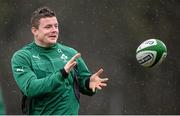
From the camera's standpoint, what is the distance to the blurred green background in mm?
7680

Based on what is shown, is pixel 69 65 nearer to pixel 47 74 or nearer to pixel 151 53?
pixel 47 74

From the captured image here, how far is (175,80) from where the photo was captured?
7695 millimetres

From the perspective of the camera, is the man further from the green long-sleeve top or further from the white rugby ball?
the white rugby ball

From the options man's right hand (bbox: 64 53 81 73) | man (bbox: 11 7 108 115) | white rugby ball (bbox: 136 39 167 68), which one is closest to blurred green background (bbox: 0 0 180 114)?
white rugby ball (bbox: 136 39 167 68)

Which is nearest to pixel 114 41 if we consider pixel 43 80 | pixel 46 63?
pixel 46 63

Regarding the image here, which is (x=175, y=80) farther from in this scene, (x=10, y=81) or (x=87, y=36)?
(x=10, y=81)

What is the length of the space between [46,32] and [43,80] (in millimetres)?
397

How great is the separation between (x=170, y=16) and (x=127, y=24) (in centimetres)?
56

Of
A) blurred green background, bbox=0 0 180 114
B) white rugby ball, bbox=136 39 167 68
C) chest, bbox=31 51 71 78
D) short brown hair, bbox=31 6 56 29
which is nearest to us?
chest, bbox=31 51 71 78

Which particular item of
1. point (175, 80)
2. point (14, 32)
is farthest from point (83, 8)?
point (175, 80)

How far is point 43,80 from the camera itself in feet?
13.4

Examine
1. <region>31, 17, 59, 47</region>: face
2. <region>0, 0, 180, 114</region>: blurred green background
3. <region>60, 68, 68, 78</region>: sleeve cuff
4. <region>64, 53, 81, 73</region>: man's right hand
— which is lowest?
<region>0, 0, 180, 114</region>: blurred green background

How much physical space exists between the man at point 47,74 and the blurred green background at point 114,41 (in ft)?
Answer: 10.6

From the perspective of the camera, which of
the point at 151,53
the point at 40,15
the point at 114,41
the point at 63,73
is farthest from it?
the point at 114,41
